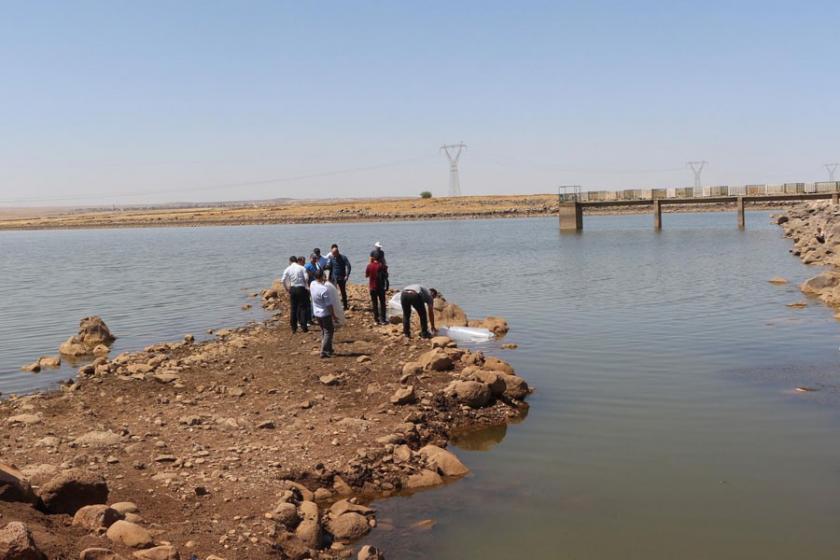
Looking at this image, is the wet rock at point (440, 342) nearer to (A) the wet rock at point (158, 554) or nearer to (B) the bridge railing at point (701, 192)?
(A) the wet rock at point (158, 554)

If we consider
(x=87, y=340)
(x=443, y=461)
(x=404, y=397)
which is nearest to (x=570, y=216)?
(x=87, y=340)

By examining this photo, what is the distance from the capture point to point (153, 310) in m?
28.7

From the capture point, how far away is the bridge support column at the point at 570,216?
8156 centimetres

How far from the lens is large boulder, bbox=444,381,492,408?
12.9 meters

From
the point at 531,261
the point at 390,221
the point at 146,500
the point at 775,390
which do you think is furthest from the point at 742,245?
the point at 390,221

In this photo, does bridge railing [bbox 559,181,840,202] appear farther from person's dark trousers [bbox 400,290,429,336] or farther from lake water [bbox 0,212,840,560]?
person's dark trousers [bbox 400,290,429,336]

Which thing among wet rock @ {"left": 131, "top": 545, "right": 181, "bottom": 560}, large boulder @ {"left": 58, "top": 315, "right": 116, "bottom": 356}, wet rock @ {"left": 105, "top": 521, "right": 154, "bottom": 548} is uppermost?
wet rock @ {"left": 105, "top": 521, "right": 154, "bottom": 548}

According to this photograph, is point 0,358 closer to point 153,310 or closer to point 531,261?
point 153,310

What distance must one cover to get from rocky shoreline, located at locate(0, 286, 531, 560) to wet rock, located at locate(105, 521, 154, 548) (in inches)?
0.5

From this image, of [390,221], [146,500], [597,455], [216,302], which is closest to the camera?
[146,500]

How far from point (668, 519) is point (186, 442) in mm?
6144

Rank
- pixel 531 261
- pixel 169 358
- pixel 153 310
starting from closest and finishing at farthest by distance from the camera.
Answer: pixel 169 358 < pixel 153 310 < pixel 531 261

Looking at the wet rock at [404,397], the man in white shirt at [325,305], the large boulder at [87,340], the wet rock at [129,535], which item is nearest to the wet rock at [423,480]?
the wet rock at [404,397]

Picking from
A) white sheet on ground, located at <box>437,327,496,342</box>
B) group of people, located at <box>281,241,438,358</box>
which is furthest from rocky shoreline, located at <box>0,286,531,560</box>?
white sheet on ground, located at <box>437,327,496,342</box>
